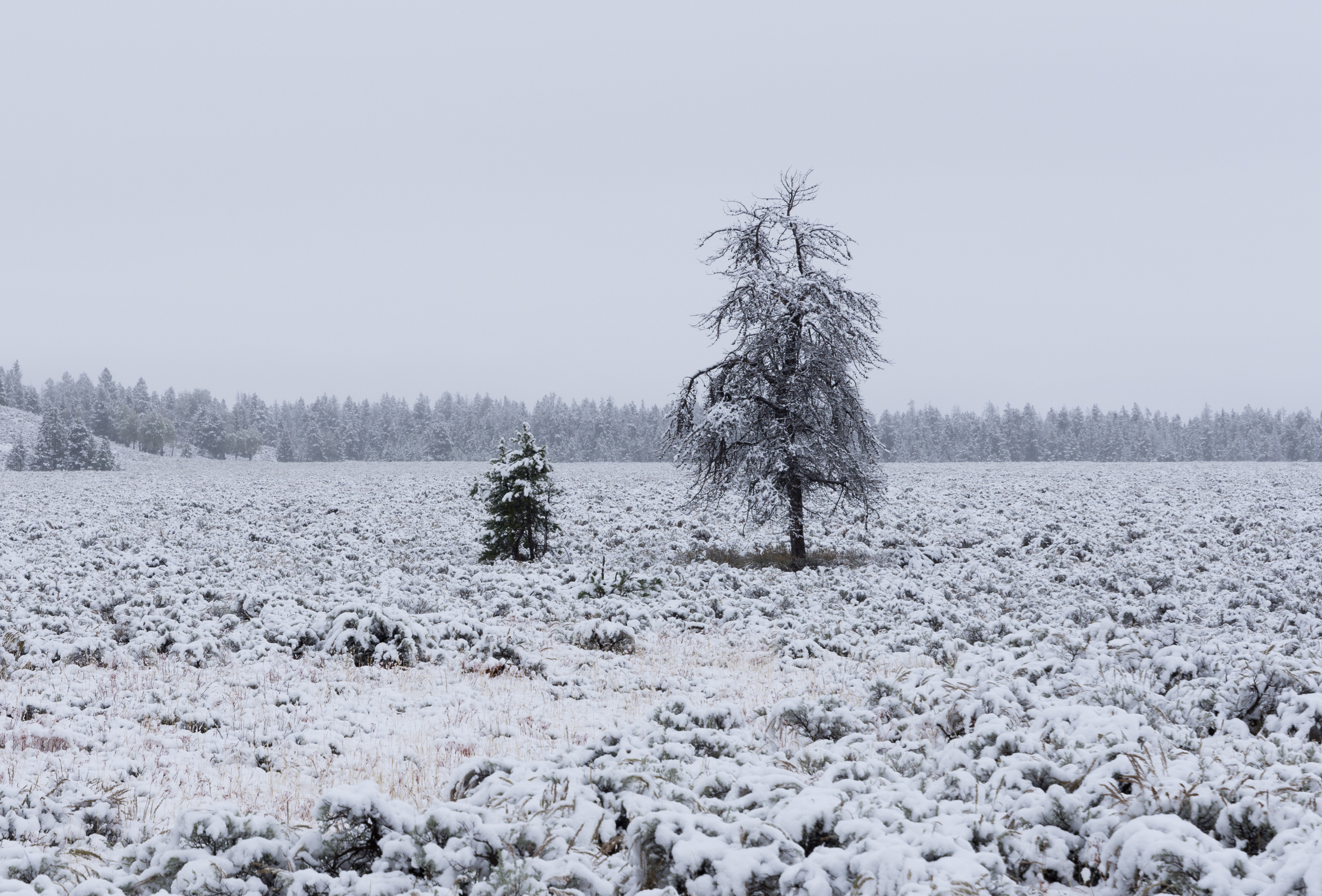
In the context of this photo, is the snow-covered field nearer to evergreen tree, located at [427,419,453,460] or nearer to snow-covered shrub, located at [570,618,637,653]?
snow-covered shrub, located at [570,618,637,653]

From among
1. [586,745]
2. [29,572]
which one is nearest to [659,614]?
[586,745]

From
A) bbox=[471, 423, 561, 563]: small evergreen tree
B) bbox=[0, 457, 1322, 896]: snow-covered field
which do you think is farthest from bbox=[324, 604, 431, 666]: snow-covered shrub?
bbox=[471, 423, 561, 563]: small evergreen tree

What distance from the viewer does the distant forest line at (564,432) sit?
346 ft

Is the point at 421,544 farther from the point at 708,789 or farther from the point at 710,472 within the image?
the point at 708,789

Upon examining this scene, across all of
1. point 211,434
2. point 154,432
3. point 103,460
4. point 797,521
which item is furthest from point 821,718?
point 154,432

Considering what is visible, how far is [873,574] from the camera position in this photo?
54.4 ft

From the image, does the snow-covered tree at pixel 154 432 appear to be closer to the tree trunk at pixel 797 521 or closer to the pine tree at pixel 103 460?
the pine tree at pixel 103 460

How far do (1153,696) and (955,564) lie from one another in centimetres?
1107

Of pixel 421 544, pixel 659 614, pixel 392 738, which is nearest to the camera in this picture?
pixel 392 738

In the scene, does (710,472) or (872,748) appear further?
(710,472)

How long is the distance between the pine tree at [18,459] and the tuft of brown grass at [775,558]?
7584 centimetres

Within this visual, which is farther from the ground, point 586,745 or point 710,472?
point 710,472

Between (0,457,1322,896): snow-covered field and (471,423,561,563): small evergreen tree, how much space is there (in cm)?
104

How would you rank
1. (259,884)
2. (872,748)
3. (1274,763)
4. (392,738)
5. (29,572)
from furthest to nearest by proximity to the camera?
(29,572), (392,738), (872,748), (1274,763), (259,884)
